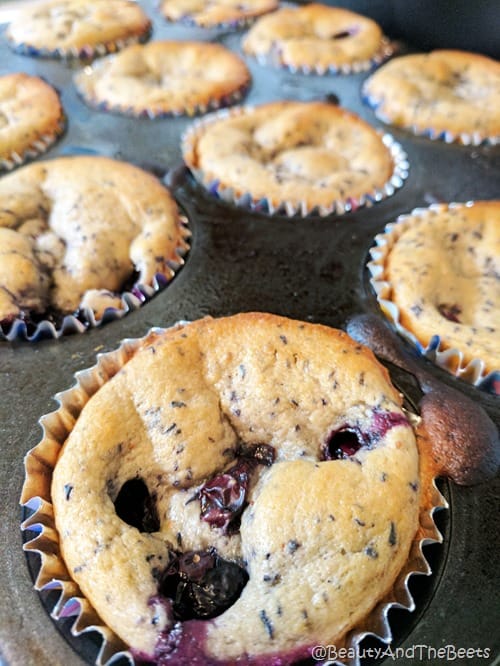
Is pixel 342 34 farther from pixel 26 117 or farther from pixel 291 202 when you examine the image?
pixel 26 117

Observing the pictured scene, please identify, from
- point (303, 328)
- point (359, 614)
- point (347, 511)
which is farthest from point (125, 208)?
point (359, 614)

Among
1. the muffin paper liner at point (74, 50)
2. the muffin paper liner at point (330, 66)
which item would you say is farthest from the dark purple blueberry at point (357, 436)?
the muffin paper liner at point (74, 50)

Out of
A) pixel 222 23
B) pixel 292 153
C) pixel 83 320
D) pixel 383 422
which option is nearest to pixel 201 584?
pixel 383 422

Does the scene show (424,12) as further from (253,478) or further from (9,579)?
(9,579)

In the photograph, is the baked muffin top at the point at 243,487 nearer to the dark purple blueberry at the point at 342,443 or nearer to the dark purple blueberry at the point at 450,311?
the dark purple blueberry at the point at 342,443

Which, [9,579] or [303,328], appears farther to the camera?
[303,328]

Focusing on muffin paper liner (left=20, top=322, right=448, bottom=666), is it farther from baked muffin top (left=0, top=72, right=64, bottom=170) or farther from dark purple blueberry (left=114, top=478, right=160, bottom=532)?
baked muffin top (left=0, top=72, right=64, bottom=170)
